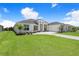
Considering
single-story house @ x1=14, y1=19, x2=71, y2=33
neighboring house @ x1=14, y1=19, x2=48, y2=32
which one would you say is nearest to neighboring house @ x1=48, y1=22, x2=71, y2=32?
single-story house @ x1=14, y1=19, x2=71, y2=33

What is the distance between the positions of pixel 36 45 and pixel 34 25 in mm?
431

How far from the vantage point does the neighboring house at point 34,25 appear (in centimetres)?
470

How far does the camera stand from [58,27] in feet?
15.9

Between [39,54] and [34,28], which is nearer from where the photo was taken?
[39,54]

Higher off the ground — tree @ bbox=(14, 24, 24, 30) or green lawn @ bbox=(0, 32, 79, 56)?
tree @ bbox=(14, 24, 24, 30)

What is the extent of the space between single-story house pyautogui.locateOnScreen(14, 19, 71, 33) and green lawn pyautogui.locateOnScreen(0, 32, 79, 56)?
143 millimetres

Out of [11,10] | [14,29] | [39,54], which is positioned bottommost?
[39,54]

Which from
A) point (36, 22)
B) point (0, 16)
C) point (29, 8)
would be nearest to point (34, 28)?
point (36, 22)

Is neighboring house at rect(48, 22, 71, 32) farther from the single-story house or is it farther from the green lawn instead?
the green lawn

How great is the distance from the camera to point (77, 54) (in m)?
4.42

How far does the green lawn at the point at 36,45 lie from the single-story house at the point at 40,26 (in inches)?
5.6

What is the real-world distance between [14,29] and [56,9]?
3.09 ft

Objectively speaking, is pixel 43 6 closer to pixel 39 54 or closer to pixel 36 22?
pixel 36 22

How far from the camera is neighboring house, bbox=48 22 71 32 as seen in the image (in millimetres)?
4719
